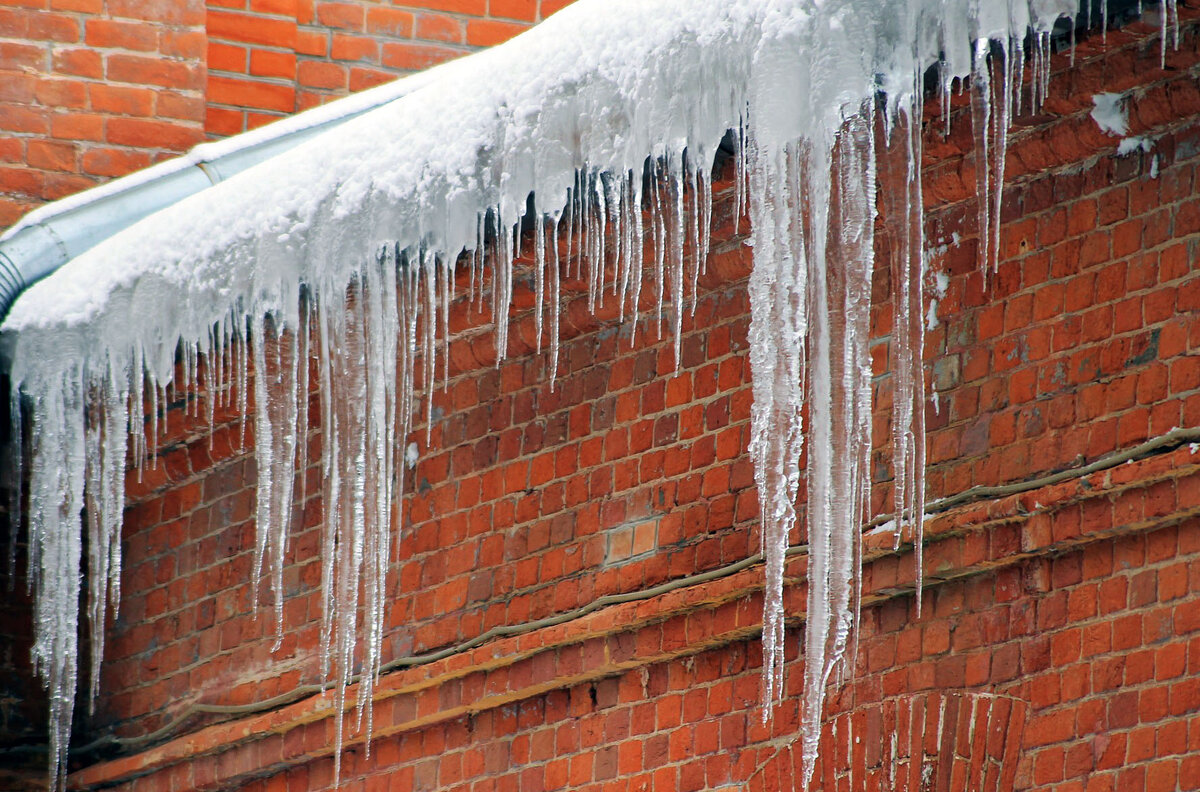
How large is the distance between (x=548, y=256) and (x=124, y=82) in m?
2.37

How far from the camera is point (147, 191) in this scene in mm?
5129

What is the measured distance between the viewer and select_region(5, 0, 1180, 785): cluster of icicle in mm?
2990

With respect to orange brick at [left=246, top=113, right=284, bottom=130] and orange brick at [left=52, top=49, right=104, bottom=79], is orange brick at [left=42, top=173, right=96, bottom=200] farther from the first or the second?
orange brick at [left=246, top=113, right=284, bottom=130]

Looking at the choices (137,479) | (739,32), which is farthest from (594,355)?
(137,479)

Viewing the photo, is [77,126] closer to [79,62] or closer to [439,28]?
[79,62]

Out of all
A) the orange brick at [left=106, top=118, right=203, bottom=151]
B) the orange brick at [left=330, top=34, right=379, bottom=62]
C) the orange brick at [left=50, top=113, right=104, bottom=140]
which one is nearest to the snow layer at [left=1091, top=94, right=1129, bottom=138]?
the orange brick at [left=106, top=118, right=203, bottom=151]

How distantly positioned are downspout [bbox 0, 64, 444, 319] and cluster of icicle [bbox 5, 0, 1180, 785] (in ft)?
0.91

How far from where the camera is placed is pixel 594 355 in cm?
442

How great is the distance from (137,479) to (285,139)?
1.28m

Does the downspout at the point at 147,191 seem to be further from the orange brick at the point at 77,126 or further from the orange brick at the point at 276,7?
the orange brick at the point at 276,7

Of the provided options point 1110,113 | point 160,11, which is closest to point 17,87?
point 160,11

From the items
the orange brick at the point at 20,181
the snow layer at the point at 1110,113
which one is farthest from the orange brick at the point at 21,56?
the snow layer at the point at 1110,113

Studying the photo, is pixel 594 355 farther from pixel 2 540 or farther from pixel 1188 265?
pixel 2 540

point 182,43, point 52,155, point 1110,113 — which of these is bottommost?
point 1110,113
